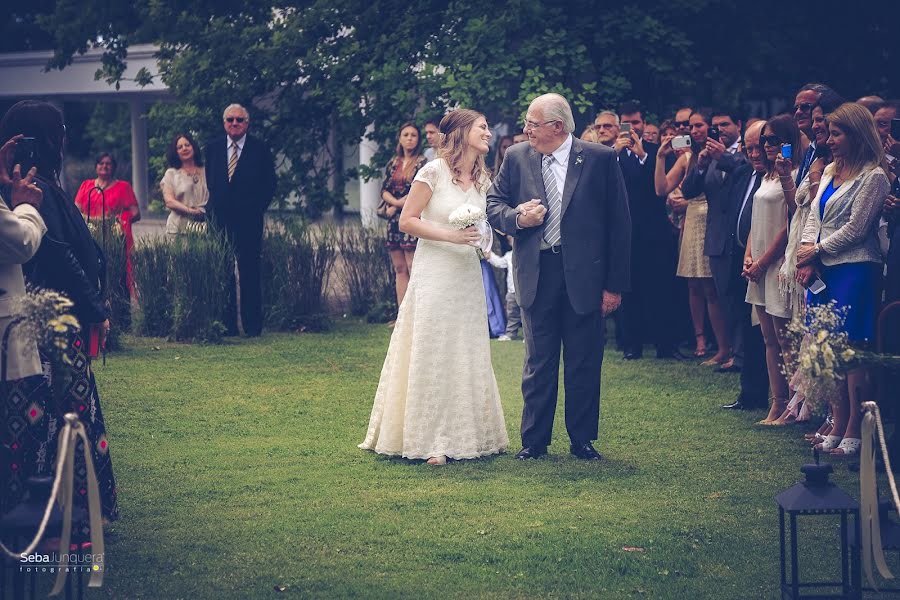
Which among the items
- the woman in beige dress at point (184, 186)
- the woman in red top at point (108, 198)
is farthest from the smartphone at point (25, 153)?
the woman in red top at point (108, 198)

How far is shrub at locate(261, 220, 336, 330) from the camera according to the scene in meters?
14.5

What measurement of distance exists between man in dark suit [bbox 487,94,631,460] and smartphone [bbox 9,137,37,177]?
3061 millimetres

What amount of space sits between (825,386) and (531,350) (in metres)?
3.47

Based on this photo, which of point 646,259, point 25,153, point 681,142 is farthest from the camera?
point 646,259

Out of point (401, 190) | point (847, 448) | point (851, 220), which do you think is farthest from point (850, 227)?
point (401, 190)

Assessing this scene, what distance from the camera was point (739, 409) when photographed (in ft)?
32.8

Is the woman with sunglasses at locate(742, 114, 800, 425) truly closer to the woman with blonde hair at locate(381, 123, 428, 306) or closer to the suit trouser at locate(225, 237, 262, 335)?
the woman with blonde hair at locate(381, 123, 428, 306)

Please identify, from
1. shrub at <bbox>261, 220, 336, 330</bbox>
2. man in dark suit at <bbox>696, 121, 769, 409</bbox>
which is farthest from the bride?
shrub at <bbox>261, 220, 336, 330</bbox>

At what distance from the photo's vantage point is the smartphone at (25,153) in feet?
19.2

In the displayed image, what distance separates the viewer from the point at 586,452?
827cm

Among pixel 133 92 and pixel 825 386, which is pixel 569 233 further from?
pixel 133 92

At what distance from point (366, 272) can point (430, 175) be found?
7.47 m

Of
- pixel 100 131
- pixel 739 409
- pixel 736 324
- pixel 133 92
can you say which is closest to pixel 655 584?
pixel 739 409

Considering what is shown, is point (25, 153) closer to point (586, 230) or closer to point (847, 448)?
point (586, 230)
